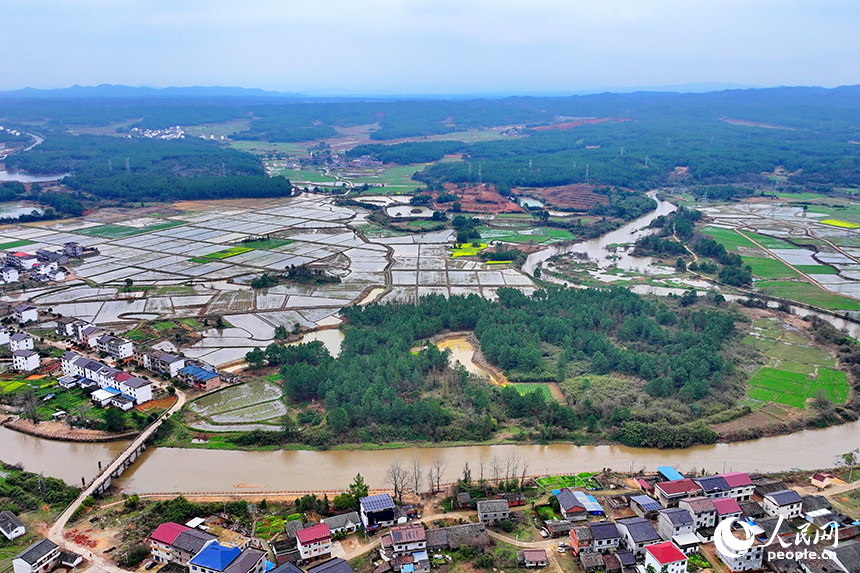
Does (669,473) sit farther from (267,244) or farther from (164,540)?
(267,244)

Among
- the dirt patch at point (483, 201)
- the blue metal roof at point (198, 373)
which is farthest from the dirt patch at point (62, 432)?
the dirt patch at point (483, 201)

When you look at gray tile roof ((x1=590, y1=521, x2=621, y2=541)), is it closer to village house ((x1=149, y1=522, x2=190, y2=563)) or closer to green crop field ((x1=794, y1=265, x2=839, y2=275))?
village house ((x1=149, y1=522, x2=190, y2=563))

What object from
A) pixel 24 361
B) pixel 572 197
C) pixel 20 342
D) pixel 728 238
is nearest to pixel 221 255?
pixel 20 342

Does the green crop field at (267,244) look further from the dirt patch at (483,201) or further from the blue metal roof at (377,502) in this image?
the blue metal roof at (377,502)

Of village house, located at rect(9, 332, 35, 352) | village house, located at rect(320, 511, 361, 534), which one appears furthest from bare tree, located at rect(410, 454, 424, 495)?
village house, located at rect(9, 332, 35, 352)

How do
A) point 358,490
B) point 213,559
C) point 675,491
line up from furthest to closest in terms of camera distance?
point 358,490, point 675,491, point 213,559

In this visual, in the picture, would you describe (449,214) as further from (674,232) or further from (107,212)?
(107,212)

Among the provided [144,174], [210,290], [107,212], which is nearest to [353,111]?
[144,174]
